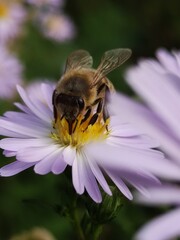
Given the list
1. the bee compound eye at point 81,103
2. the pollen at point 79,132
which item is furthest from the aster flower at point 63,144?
the bee compound eye at point 81,103

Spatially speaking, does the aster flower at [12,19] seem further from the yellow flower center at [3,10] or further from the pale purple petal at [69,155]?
the pale purple petal at [69,155]

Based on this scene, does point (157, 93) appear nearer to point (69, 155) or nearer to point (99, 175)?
point (99, 175)

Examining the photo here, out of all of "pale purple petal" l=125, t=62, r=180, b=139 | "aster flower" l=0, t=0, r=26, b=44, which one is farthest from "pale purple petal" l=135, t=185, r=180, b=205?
"aster flower" l=0, t=0, r=26, b=44

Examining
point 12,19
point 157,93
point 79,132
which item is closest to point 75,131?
point 79,132

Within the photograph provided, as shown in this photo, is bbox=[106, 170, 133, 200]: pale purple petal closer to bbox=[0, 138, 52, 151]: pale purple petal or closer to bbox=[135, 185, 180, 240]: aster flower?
bbox=[0, 138, 52, 151]: pale purple petal

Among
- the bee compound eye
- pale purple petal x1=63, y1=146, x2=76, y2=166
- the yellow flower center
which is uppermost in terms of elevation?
the yellow flower center

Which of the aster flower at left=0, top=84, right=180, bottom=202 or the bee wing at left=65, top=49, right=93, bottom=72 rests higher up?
the bee wing at left=65, top=49, right=93, bottom=72

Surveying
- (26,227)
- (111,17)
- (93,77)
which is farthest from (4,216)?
(111,17)
